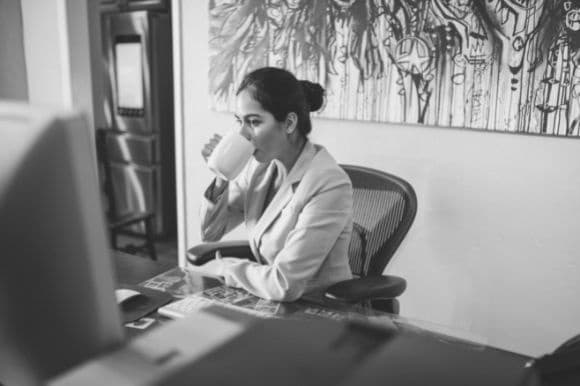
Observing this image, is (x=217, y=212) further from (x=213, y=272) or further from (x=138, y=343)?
(x=138, y=343)

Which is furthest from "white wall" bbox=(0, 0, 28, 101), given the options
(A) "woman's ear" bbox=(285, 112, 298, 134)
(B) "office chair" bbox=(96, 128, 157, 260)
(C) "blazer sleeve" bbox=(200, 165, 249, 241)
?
(A) "woman's ear" bbox=(285, 112, 298, 134)

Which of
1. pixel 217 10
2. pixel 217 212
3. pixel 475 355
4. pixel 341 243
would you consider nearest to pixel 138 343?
pixel 475 355

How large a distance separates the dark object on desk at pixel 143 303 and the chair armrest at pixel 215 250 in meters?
0.28

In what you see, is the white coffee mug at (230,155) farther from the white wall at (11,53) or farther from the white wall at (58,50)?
the white wall at (11,53)

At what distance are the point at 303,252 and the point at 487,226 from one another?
1.15m

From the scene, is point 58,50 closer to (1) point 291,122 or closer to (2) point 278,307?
(1) point 291,122

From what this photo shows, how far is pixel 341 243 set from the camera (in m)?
1.52

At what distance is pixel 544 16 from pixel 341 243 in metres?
1.19

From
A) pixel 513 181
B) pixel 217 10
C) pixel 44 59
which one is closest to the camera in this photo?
pixel 513 181

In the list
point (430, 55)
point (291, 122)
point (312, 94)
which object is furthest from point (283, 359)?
point (430, 55)

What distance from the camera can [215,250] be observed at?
5.27 ft

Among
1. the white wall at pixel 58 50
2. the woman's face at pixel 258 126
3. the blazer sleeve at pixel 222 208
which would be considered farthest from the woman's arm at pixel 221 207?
the white wall at pixel 58 50

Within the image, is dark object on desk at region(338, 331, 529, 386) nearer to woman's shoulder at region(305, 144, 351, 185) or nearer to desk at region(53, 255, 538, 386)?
desk at region(53, 255, 538, 386)

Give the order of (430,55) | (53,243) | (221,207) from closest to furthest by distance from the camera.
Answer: (53,243), (221,207), (430,55)
